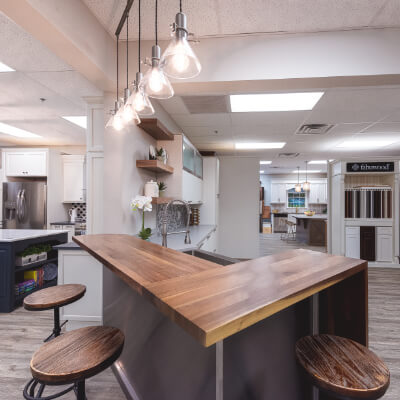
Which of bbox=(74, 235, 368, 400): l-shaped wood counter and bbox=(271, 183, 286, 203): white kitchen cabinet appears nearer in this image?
bbox=(74, 235, 368, 400): l-shaped wood counter

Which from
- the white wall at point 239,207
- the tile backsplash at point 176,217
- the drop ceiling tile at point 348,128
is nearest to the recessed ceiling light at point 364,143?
the drop ceiling tile at point 348,128

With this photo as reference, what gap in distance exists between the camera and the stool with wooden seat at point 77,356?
1.01 metres

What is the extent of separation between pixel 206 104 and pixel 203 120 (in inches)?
27.9

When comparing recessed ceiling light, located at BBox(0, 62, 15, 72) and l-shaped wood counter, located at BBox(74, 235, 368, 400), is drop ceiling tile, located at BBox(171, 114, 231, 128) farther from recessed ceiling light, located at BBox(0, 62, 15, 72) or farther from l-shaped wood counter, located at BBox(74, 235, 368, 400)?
l-shaped wood counter, located at BBox(74, 235, 368, 400)

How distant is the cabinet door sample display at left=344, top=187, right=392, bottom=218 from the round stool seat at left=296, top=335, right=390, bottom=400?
216 inches

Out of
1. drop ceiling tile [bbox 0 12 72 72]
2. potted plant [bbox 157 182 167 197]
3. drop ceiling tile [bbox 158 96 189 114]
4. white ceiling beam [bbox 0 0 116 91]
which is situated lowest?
potted plant [bbox 157 182 167 197]

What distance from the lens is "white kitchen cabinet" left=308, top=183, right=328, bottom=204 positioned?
1248 centimetres

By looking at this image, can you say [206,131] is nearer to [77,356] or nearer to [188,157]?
[188,157]

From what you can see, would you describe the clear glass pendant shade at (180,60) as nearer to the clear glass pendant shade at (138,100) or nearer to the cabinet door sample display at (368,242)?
the clear glass pendant shade at (138,100)

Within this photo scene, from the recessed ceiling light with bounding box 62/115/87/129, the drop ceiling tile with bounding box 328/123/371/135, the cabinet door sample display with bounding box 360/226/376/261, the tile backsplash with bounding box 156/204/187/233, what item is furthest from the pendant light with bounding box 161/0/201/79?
the cabinet door sample display with bounding box 360/226/376/261

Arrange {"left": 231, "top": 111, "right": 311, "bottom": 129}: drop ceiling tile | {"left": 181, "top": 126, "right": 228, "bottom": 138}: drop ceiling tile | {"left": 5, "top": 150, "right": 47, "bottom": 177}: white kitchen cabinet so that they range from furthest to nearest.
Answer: {"left": 5, "top": 150, "right": 47, "bottom": 177}: white kitchen cabinet < {"left": 181, "top": 126, "right": 228, "bottom": 138}: drop ceiling tile < {"left": 231, "top": 111, "right": 311, "bottom": 129}: drop ceiling tile

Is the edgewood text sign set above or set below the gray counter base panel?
above

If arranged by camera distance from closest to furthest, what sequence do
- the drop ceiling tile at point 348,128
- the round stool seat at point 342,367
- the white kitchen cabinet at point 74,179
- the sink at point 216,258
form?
1. the round stool seat at point 342,367
2. the sink at point 216,258
3. the drop ceiling tile at point 348,128
4. the white kitchen cabinet at point 74,179

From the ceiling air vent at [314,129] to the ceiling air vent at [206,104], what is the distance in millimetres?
1722
